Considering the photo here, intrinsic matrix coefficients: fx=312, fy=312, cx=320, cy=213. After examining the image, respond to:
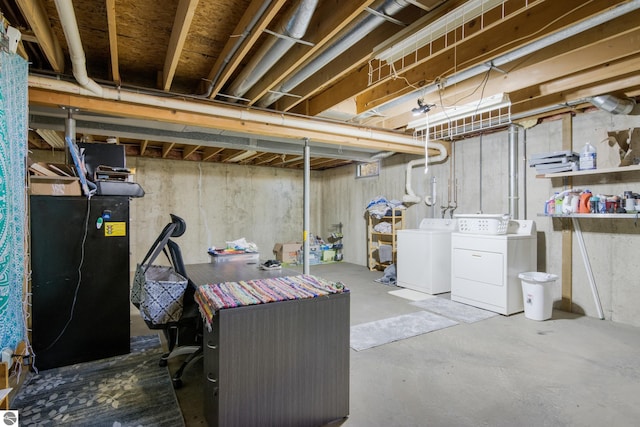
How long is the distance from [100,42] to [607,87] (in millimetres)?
4575

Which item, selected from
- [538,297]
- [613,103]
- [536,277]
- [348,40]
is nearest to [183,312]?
[348,40]

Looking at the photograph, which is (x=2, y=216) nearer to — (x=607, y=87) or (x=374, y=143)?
(x=374, y=143)

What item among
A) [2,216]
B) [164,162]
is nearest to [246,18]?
[2,216]

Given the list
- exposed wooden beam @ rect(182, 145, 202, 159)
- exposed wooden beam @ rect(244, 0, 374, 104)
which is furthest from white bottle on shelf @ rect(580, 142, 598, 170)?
exposed wooden beam @ rect(182, 145, 202, 159)

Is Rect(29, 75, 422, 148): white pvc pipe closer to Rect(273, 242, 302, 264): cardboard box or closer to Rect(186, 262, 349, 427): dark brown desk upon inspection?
Rect(186, 262, 349, 427): dark brown desk

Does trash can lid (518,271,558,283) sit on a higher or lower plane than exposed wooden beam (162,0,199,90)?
lower

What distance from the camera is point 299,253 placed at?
726cm

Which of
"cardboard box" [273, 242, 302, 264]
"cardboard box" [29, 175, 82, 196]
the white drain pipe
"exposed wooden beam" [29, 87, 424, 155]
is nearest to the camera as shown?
"cardboard box" [29, 175, 82, 196]

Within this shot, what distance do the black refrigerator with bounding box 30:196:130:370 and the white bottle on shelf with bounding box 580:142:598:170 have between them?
15.2 ft

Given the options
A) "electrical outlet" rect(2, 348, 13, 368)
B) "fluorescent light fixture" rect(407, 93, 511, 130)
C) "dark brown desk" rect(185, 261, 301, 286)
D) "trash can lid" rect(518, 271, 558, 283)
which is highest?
"fluorescent light fixture" rect(407, 93, 511, 130)

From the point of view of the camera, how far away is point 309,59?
8.07 feet

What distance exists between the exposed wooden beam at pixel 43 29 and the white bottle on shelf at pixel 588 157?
15.9ft

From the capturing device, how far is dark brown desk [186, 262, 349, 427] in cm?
147

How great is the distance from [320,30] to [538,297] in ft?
11.5
